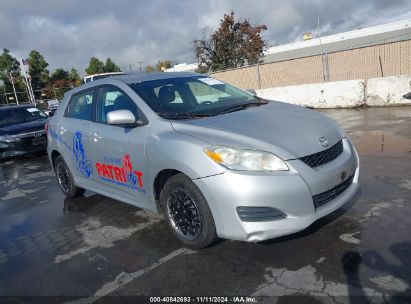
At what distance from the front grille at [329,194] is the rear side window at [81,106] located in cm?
304

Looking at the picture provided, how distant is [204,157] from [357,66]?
16550 millimetres

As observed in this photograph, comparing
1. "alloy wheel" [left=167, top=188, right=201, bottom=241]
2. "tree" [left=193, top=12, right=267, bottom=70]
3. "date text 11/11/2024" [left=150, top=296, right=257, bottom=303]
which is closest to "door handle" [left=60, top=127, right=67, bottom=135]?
"alloy wheel" [left=167, top=188, right=201, bottom=241]

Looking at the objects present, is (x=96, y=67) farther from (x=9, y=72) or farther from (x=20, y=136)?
(x=20, y=136)

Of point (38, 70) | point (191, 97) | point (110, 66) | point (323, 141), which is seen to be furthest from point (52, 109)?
point (110, 66)

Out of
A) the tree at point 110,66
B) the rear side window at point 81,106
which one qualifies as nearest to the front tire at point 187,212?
the rear side window at point 81,106

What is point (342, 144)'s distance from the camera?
396 centimetres

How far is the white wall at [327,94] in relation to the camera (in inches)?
521

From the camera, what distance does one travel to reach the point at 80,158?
5434 millimetres

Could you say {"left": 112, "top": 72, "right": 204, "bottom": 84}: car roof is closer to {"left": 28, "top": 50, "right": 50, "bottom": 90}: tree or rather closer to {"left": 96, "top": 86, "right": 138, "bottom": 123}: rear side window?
{"left": 96, "top": 86, "right": 138, "bottom": 123}: rear side window

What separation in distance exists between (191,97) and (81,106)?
1739mm

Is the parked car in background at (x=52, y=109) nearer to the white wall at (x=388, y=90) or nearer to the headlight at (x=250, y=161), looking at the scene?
the headlight at (x=250, y=161)

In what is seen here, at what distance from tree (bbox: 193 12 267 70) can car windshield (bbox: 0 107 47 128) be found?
82.4 ft

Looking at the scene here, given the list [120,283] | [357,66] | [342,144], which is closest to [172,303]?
[120,283]

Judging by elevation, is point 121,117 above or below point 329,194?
above
